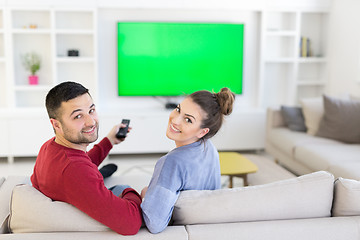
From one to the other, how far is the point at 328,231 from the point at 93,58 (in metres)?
3.98

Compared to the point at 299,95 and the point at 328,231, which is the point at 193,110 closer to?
the point at 328,231

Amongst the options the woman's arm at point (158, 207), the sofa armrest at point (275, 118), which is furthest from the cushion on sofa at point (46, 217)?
the sofa armrest at point (275, 118)

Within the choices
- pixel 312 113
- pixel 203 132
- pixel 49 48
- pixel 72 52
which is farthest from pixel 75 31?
pixel 203 132

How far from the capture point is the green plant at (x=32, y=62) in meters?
5.03

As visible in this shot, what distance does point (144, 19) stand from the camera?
5.29m

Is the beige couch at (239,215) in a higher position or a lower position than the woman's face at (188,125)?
lower

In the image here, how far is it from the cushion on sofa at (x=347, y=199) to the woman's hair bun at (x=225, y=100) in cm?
51

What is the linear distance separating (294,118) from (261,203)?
10.3 feet

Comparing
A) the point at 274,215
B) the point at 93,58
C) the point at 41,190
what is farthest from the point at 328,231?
the point at 93,58

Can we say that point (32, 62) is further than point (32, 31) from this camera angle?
Yes

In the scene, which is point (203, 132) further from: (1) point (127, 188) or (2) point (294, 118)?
(2) point (294, 118)

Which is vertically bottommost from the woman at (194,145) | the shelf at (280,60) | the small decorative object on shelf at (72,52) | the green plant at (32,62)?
the woman at (194,145)

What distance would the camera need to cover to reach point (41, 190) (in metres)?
1.69

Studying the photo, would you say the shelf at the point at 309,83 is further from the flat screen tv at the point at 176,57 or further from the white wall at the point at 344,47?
the flat screen tv at the point at 176,57
